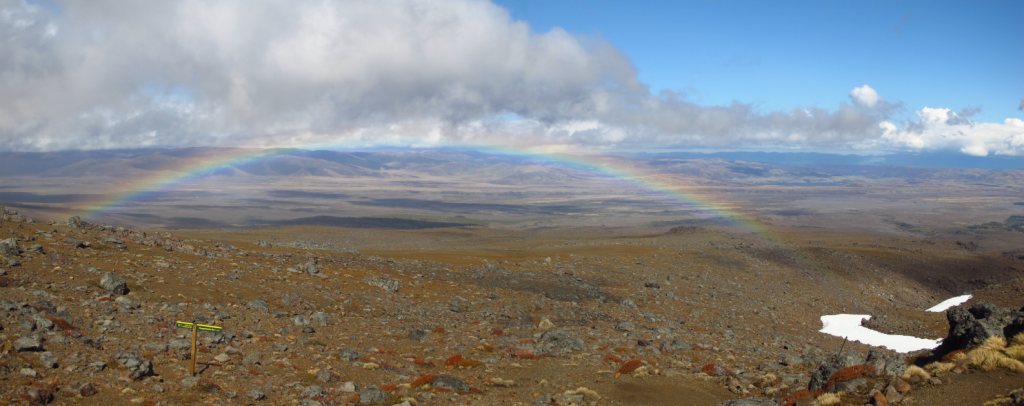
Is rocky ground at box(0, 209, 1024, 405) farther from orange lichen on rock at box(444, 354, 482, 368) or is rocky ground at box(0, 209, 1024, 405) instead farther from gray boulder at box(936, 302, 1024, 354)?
gray boulder at box(936, 302, 1024, 354)

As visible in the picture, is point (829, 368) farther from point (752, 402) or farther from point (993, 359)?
point (993, 359)

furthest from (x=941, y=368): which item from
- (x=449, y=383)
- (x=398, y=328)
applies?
(x=398, y=328)

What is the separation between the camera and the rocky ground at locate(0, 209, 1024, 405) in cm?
1441

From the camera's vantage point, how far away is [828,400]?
14.9 m

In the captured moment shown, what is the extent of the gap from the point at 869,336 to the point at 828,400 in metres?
25.2

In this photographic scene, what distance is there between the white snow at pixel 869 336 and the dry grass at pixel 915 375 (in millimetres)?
19238

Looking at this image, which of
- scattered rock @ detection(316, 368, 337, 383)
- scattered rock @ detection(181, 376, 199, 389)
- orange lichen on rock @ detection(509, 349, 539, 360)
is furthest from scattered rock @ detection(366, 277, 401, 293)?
scattered rock @ detection(181, 376, 199, 389)

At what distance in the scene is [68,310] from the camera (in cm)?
1675

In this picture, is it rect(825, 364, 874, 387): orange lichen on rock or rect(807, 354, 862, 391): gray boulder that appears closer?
rect(825, 364, 874, 387): orange lichen on rock

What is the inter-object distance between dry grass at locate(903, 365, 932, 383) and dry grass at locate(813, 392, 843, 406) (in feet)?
5.27

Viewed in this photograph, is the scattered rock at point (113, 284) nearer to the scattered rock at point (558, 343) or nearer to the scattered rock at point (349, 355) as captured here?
the scattered rock at point (349, 355)

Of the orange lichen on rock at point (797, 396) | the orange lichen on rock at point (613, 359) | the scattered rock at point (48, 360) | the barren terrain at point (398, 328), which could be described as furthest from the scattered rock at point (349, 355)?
the orange lichen on rock at point (797, 396)

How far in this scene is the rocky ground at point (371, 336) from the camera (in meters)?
14.4

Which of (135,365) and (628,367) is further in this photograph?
(628,367)
